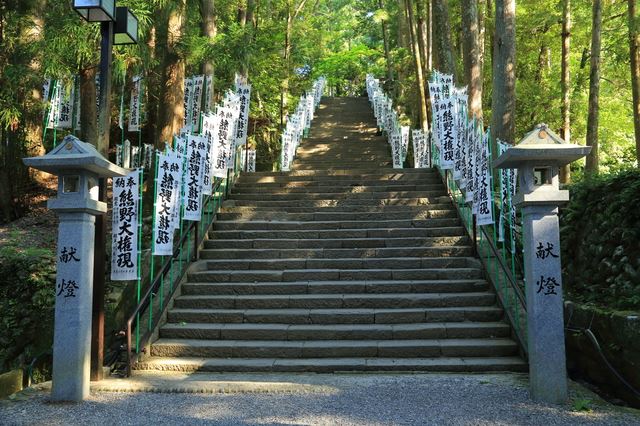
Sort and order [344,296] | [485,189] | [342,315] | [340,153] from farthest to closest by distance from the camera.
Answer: [340,153], [344,296], [485,189], [342,315]

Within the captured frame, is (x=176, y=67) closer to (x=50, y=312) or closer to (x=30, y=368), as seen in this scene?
(x=50, y=312)

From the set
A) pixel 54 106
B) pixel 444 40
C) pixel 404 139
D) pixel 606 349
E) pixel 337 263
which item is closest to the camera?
pixel 606 349

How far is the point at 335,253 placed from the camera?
8102 millimetres

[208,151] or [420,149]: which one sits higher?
[420,149]

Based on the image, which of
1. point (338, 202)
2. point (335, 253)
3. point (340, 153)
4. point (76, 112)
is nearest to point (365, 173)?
point (338, 202)

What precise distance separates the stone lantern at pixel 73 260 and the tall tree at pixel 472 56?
27.9 feet

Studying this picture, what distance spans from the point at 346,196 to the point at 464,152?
8.87 ft

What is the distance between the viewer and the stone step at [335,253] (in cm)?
790

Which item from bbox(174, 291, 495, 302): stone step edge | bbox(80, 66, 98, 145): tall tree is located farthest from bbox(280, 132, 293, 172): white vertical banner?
bbox(174, 291, 495, 302): stone step edge

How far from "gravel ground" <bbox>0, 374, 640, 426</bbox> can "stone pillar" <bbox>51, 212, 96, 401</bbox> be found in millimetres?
206

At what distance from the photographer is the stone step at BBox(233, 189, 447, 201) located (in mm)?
9906

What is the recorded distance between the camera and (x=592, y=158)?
1122 centimetres

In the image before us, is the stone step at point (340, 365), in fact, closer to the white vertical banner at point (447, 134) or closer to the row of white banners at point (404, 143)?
the white vertical banner at point (447, 134)

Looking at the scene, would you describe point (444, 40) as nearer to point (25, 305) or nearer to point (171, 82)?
point (171, 82)
